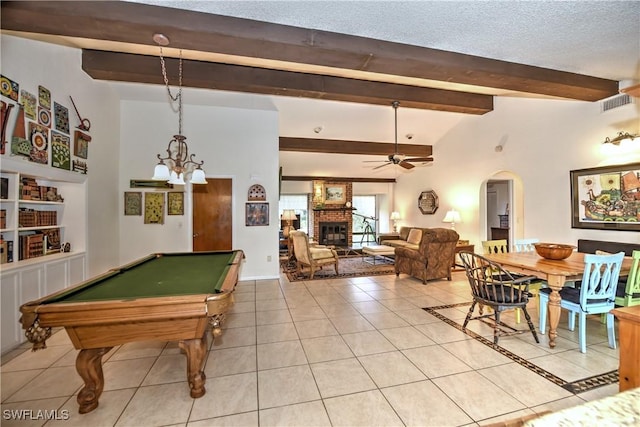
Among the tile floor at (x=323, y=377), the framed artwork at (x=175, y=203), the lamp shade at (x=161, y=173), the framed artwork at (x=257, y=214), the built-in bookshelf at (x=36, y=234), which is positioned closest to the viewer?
the tile floor at (x=323, y=377)

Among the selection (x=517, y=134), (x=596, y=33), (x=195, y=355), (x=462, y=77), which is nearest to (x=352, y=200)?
(x=517, y=134)

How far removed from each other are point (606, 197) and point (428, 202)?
4.03 m

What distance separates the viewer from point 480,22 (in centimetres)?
249

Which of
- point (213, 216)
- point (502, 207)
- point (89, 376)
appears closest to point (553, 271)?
point (89, 376)

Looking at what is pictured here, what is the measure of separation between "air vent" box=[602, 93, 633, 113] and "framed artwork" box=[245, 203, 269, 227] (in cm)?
553

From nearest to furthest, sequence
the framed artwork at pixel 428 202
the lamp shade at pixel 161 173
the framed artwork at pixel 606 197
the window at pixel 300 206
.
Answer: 1. the lamp shade at pixel 161 173
2. the framed artwork at pixel 606 197
3. the framed artwork at pixel 428 202
4. the window at pixel 300 206

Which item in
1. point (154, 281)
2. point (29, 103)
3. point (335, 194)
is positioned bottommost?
point (154, 281)

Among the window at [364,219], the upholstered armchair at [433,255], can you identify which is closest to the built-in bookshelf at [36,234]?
the upholstered armchair at [433,255]

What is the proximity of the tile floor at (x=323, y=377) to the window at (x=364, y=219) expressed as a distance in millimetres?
7346

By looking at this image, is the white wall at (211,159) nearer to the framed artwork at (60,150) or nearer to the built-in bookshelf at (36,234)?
the built-in bookshelf at (36,234)

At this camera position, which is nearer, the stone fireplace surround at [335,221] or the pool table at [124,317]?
the pool table at [124,317]

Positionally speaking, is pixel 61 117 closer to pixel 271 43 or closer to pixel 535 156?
pixel 271 43

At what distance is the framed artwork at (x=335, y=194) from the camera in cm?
965

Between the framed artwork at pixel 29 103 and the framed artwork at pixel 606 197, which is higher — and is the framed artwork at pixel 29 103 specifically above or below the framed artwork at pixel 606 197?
above
